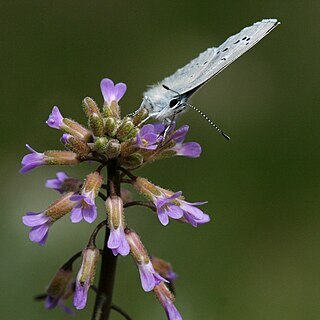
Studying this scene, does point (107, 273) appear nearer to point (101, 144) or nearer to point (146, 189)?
point (146, 189)

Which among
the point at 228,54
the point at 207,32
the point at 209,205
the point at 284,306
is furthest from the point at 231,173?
the point at 228,54

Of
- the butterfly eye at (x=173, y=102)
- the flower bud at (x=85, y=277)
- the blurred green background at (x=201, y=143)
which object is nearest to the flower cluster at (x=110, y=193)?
the flower bud at (x=85, y=277)

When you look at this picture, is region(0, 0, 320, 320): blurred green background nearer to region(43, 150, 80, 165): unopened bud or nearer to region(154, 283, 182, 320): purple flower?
region(154, 283, 182, 320): purple flower

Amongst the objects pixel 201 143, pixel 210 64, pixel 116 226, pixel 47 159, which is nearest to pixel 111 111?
pixel 47 159

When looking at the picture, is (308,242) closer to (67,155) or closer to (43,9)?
(67,155)

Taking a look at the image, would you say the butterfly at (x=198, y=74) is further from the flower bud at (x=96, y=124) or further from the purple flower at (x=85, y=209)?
the purple flower at (x=85, y=209)
